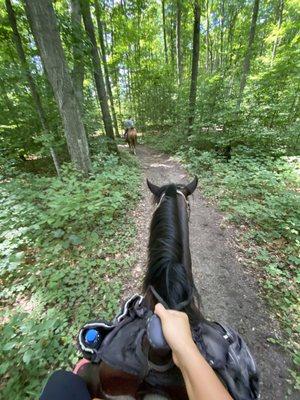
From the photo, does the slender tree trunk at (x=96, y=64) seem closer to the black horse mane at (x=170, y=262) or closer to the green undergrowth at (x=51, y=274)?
the green undergrowth at (x=51, y=274)

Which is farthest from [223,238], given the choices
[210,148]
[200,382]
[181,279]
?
[210,148]

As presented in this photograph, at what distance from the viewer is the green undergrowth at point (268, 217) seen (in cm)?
317

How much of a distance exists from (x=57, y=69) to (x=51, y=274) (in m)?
3.97

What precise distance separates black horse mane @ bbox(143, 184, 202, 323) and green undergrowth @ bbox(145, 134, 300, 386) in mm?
2024

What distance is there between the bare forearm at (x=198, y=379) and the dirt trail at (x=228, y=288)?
2214mm

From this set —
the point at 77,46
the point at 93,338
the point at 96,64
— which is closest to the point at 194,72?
the point at 96,64

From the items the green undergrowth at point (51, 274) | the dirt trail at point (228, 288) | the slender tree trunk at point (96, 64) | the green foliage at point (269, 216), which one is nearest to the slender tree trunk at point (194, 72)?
the green foliage at point (269, 216)

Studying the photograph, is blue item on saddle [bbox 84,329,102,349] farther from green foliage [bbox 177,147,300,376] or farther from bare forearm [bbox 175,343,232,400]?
green foliage [bbox 177,147,300,376]

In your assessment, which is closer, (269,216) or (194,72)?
(269,216)

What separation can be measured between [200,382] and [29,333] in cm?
219

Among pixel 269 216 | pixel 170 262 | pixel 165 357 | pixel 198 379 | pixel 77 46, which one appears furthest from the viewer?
pixel 77 46

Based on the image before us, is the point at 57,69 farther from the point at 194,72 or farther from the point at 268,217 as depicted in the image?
the point at 194,72

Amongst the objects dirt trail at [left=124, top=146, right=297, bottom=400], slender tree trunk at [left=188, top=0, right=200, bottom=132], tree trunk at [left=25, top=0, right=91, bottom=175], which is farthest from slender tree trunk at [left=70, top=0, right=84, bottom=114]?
slender tree trunk at [left=188, top=0, right=200, bottom=132]

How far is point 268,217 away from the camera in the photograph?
4.79 metres
